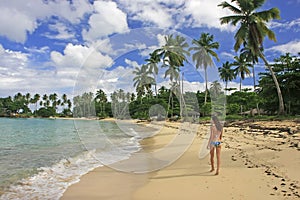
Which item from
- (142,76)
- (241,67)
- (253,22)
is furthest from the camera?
(241,67)

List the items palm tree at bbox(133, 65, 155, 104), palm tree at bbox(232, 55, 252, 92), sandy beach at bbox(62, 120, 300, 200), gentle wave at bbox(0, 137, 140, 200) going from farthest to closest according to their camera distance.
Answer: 1. palm tree at bbox(232, 55, 252, 92)
2. palm tree at bbox(133, 65, 155, 104)
3. gentle wave at bbox(0, 137, 140, 200)
4. sandy beach at bbox(62, 120, 300, 200)

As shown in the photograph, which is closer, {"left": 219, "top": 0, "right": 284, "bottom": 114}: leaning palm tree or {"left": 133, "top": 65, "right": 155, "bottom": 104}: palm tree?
{"left": 133, "top": 65, "right": 155, "bottom": 104}: palm tree

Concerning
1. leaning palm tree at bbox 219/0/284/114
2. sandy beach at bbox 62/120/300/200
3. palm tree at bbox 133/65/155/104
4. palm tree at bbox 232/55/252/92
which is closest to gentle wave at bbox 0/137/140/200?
sandy beach at bbox 62/120/300/200

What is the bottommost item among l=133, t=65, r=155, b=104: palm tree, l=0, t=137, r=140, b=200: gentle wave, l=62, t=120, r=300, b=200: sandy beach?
l=0, t=137, r=140, b=200: gentle wave

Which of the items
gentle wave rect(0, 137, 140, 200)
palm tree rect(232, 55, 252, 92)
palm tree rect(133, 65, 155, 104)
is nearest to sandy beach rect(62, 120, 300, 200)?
gentle wave rect(0, 137, 140, 200)

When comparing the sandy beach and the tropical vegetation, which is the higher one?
the tropical vegetation

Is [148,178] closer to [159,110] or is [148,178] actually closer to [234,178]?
[234,178]

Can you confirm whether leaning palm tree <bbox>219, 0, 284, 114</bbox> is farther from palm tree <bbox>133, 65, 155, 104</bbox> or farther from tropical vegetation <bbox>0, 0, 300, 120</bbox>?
palm tree <bbox>133, 65, 155, 104</bbox>

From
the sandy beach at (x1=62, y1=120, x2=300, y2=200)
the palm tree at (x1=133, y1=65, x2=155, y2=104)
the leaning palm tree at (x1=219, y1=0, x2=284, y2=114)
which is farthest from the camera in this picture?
the leaning palm tree at (x1=219, y1=0, x2=284, y2=114)

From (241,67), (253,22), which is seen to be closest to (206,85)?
(253,22)

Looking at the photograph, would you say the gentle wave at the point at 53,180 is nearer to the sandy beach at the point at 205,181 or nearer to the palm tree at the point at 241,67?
the sandy beach at the point at 205,181

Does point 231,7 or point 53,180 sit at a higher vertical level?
point 231,7

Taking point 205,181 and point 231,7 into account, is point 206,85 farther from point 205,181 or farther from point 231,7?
point 231,7

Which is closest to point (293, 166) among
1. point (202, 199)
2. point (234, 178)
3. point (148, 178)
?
point (234, 178)
